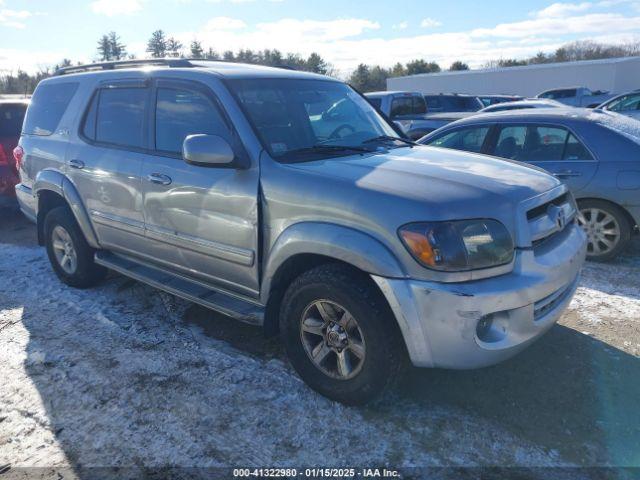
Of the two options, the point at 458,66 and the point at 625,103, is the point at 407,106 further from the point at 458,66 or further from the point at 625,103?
the point at 458,66

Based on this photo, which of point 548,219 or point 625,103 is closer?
point 548,219

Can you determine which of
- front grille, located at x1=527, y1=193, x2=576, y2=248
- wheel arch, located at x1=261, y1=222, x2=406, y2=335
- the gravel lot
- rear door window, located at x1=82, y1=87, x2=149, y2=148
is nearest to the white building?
front grille, located at x1=527, y1=193, x2=576, y2=248

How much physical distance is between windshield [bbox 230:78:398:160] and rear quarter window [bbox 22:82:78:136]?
85.4 inches

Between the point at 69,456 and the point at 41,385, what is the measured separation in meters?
0.84

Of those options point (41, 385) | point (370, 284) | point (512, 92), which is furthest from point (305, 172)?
point (512, 92)

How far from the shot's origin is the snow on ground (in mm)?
2744

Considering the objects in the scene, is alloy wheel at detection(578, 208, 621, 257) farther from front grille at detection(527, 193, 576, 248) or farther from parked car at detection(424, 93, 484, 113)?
parked car at detection(424, 93, 484, 113)

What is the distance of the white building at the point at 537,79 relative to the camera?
36375mm

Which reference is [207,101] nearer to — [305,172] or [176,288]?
[305,172]

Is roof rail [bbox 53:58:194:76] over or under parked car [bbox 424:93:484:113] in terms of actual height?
over

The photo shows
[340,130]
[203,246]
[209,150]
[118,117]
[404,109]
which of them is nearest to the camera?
[209,150]

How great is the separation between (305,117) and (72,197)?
7.70 ft

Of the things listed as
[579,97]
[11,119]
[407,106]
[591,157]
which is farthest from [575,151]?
[579,97]

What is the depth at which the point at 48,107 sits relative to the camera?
5094mm
